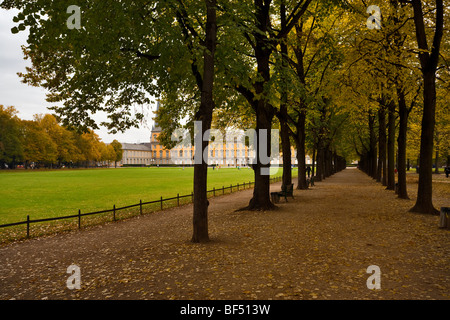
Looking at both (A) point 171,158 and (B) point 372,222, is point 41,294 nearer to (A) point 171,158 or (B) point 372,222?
(B) point 372,222

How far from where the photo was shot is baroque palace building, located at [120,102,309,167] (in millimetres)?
137625

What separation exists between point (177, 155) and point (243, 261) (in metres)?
149

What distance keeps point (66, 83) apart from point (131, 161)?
556 feet

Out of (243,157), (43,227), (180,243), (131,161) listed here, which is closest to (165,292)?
(180,243)

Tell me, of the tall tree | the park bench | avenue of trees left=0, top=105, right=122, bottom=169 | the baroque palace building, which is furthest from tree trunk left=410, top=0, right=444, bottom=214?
the baroque palace building

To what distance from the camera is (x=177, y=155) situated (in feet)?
508

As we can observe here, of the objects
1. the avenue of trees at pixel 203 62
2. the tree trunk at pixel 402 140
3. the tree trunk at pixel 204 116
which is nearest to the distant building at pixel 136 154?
the tree trunk at pixel 402 140

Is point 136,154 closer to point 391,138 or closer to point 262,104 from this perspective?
point 391,138

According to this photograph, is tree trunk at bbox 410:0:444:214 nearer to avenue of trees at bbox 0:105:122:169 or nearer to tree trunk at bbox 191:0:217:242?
tree trunk at bbox 191:0:217:242

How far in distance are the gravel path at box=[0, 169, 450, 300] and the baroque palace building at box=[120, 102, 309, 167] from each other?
367 feet

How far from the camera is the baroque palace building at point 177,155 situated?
137625mm

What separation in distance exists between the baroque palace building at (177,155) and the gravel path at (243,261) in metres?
112

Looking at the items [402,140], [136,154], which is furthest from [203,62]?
[136,154]

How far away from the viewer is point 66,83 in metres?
11.0
